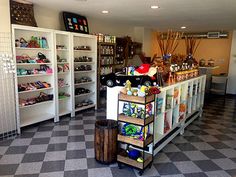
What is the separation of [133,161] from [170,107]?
117cm

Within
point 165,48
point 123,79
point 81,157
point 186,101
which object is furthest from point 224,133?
point 81,157

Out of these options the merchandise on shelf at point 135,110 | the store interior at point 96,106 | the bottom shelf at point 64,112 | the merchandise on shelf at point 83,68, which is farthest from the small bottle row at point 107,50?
the merchandise on shelf at point 135,110

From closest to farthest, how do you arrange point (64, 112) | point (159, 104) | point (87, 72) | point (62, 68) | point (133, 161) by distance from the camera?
point (133, 161) < point (159, 104) < point (62, 68) < point (64, 112) < point (87, 72)

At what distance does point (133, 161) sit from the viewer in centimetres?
261

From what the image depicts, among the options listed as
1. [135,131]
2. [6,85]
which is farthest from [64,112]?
[135,131]

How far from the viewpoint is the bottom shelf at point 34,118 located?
396 centimetres

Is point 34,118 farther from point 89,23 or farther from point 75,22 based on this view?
point 89,23

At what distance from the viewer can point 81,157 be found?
3.00 m

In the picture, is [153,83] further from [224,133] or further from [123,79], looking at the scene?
[224,133]

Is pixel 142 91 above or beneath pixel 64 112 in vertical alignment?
above

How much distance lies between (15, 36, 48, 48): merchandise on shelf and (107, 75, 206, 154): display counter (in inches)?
77.9

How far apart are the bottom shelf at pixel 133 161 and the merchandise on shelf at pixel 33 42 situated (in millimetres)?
2682

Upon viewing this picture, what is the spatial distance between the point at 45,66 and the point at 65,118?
128 centimetres

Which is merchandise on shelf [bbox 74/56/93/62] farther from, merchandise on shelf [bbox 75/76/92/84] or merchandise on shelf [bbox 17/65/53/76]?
merchandise on shelf [bbox 17/65/53/76]
